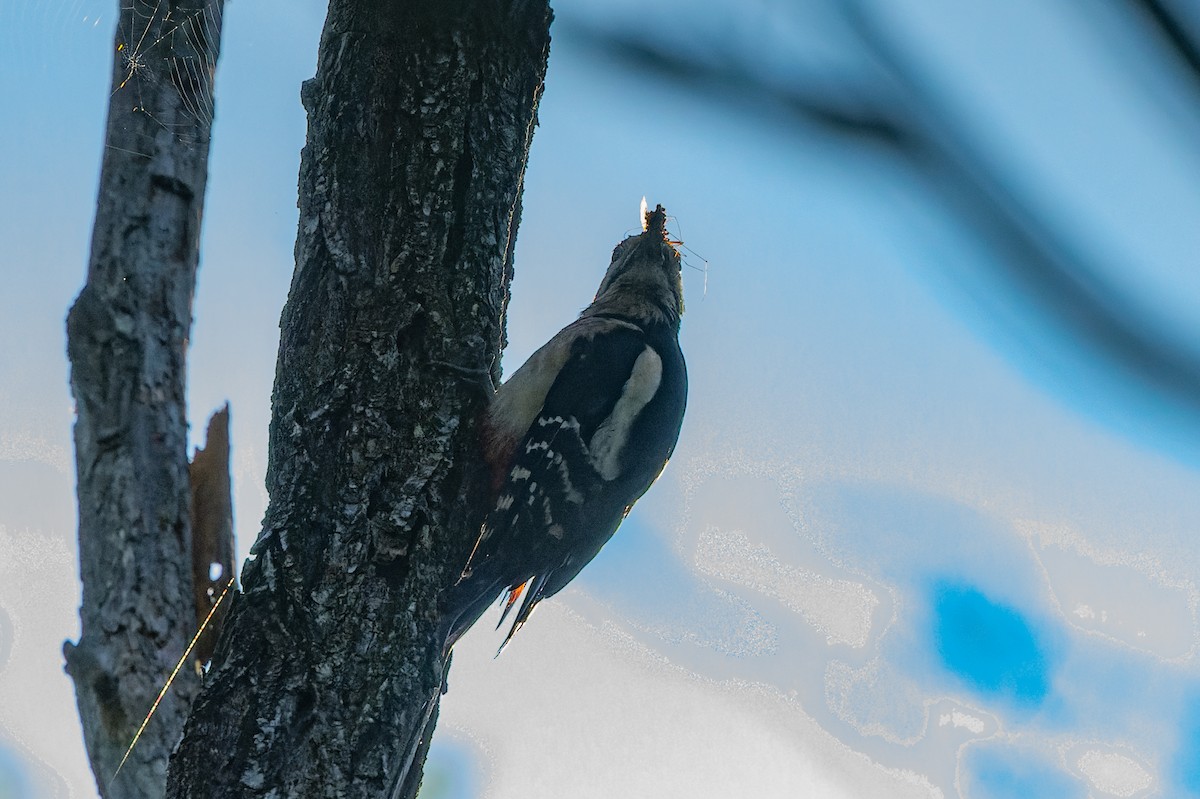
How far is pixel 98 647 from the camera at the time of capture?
2914mm

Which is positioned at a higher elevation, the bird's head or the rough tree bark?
the bird's head

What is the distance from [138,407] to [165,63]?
1.07 metres

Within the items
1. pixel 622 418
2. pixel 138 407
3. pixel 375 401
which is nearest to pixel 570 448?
pixel 622 418

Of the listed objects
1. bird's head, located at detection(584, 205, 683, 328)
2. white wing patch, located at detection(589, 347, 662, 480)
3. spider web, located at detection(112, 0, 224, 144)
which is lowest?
white wing patch, located at detection(589, 347, 662, 480)

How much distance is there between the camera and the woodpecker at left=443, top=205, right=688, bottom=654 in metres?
2.70

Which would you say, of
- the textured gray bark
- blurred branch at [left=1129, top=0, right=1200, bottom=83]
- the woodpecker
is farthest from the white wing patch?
blurred branch at [left=1129, top=0, right=1200, bottom=83]

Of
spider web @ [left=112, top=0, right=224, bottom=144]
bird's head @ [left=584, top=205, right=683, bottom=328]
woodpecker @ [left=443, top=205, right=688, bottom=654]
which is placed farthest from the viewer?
bird's head @ [left=584, top=205, right=683, bottom=328]

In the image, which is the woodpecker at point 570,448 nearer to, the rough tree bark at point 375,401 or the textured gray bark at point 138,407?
the rough tree bark at point 375,401

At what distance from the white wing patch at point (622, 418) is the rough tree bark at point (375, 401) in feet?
2.36

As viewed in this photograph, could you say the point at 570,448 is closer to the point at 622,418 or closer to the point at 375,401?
the point at 622,418

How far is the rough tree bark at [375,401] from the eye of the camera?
184cm

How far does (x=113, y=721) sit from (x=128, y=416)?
2.64 feet

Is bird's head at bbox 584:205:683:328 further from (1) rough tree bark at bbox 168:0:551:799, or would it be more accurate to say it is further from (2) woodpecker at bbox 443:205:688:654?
(1) rough tree bark at bbox 168:0:551:799

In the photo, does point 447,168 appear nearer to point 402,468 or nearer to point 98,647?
point 402,468
